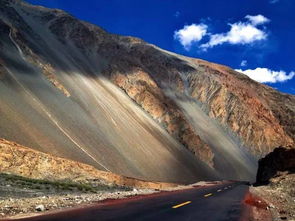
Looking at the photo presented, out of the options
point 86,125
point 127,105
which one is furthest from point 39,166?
point 127,105

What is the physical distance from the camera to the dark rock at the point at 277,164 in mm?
59697

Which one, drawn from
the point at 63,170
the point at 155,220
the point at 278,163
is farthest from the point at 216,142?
the point at 155,220

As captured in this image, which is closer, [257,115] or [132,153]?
[132,153]

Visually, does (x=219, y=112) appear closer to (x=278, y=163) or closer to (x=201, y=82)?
(x=201, y=82)

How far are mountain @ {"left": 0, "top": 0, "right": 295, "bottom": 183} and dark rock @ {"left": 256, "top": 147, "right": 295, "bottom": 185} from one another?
6.55 metres

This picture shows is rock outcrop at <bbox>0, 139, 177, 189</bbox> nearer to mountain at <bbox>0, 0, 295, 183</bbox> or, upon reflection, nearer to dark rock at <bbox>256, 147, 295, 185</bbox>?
mountain at <bbox>0, 0, 295, 183</bbox>

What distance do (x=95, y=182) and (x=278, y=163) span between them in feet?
129

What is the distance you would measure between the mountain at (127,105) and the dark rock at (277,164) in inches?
258

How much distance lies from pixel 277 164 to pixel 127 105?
28.7 metres

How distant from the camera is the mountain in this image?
46.3 m

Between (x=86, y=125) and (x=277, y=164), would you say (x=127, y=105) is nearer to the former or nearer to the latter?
(x=86, y=125)

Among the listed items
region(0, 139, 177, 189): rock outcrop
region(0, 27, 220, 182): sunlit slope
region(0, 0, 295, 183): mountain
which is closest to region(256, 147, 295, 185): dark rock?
region(0, 0, 295, 183): mountain

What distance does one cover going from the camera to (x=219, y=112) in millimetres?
113562

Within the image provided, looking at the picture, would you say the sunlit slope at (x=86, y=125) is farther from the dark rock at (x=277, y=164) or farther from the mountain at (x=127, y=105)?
the dark rock at (x=277, y=164)
